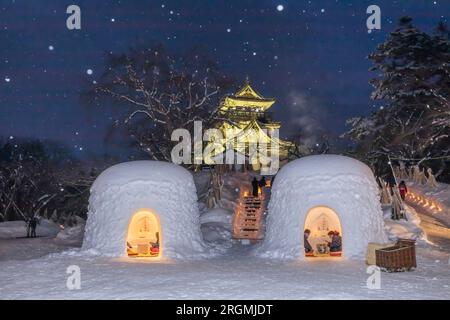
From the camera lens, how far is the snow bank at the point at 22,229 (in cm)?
2288

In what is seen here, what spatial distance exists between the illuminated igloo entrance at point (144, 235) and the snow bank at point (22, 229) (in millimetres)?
9515

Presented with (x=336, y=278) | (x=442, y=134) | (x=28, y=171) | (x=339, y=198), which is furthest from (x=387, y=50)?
(x=28, y=171)

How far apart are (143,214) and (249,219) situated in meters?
6.08

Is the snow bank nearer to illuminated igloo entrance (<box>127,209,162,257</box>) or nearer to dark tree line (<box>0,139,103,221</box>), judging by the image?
dark tree line (<box>0,139,103,221</box>)

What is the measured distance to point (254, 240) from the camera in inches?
679

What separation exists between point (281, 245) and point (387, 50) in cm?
1453

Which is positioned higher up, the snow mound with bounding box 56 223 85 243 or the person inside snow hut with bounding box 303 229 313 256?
the person inside snow hut with bounding box 303 229 313 256

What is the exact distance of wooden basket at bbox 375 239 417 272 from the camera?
10.8m

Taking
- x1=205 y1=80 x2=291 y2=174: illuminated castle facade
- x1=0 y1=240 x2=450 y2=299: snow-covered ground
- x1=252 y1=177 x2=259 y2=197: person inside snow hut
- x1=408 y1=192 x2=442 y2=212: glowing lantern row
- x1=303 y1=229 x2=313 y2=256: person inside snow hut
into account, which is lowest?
x1=0 y1=240 x2=450 y2=299: snow-covered ground

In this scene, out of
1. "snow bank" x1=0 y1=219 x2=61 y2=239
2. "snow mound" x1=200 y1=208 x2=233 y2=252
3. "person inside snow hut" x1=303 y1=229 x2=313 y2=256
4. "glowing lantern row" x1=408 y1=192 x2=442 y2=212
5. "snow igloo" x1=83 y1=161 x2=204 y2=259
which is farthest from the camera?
"snow bank" x1=0 y1=219 x2=61 y2=239

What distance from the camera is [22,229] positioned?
23.8 metres

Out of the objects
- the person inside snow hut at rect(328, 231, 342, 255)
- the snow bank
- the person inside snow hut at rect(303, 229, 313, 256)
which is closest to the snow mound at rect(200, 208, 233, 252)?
the person inside snow hut at rect(303, 229, 313, 256)

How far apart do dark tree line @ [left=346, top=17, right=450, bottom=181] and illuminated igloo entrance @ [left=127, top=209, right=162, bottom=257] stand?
13.9 meters
